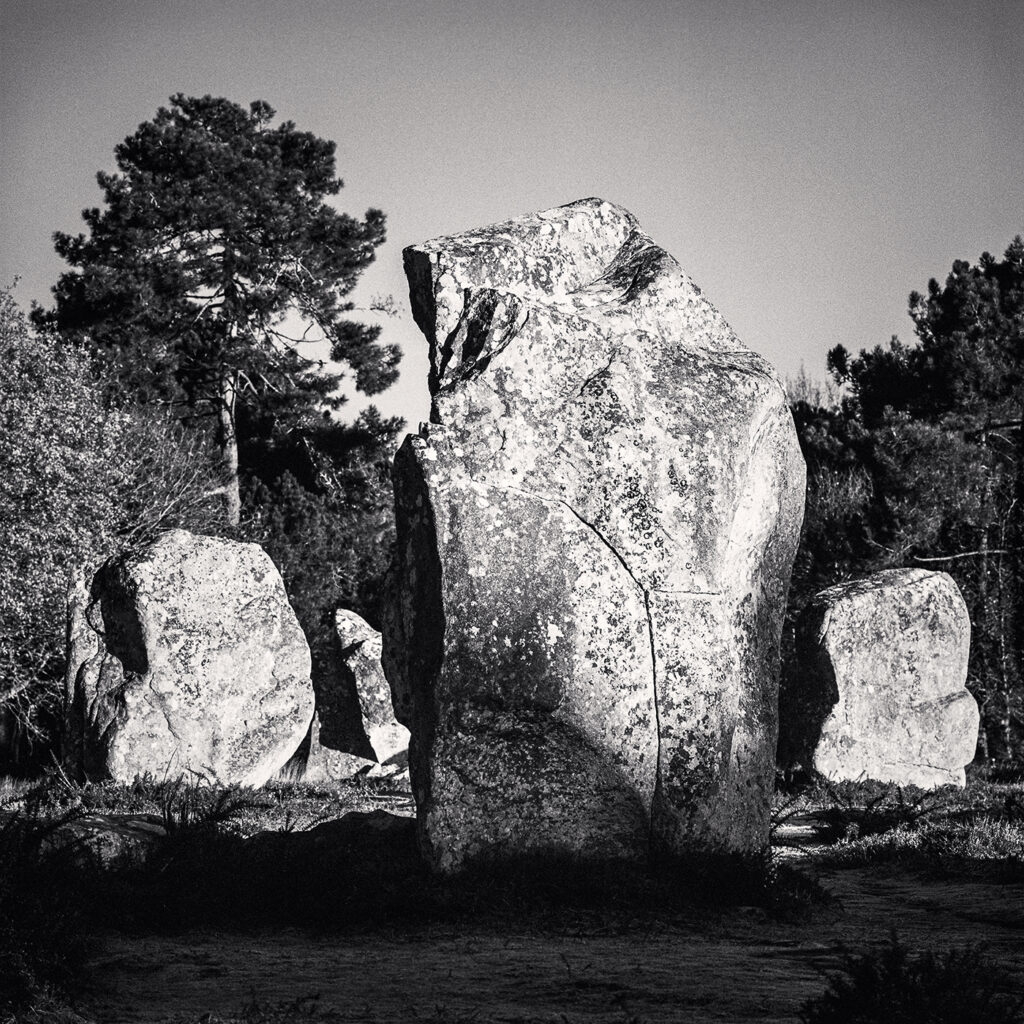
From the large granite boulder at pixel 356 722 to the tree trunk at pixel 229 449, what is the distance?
10.4 metres

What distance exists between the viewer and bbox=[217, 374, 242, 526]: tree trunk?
31.6 meters

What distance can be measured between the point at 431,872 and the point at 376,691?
14.1m

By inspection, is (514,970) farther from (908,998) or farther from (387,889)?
(908,998)

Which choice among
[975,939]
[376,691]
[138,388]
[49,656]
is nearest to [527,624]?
[975,939]

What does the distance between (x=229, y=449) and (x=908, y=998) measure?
29748 mm

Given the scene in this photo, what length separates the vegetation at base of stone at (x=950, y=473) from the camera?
85.4ft

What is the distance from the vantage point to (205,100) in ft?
112

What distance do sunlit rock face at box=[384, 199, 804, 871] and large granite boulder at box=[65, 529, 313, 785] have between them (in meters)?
8.68

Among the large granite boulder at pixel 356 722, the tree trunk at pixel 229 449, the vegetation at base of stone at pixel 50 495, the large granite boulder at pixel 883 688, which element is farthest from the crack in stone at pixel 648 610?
the tree trunk at pixel 229 449

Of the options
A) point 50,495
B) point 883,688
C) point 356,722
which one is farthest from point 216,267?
point 883,688

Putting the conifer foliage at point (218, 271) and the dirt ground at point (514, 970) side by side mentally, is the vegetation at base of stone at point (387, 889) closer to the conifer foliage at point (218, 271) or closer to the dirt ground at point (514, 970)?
the dirt ground at point (514, 970)

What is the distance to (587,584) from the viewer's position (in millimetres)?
7160

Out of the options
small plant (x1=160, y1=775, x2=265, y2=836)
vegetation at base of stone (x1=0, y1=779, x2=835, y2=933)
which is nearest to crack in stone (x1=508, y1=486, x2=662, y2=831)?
vegetation at base of stone (x1=0, y1=779, x2=835, y2=933)

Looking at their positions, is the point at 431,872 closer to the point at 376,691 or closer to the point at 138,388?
the point at 376,691
